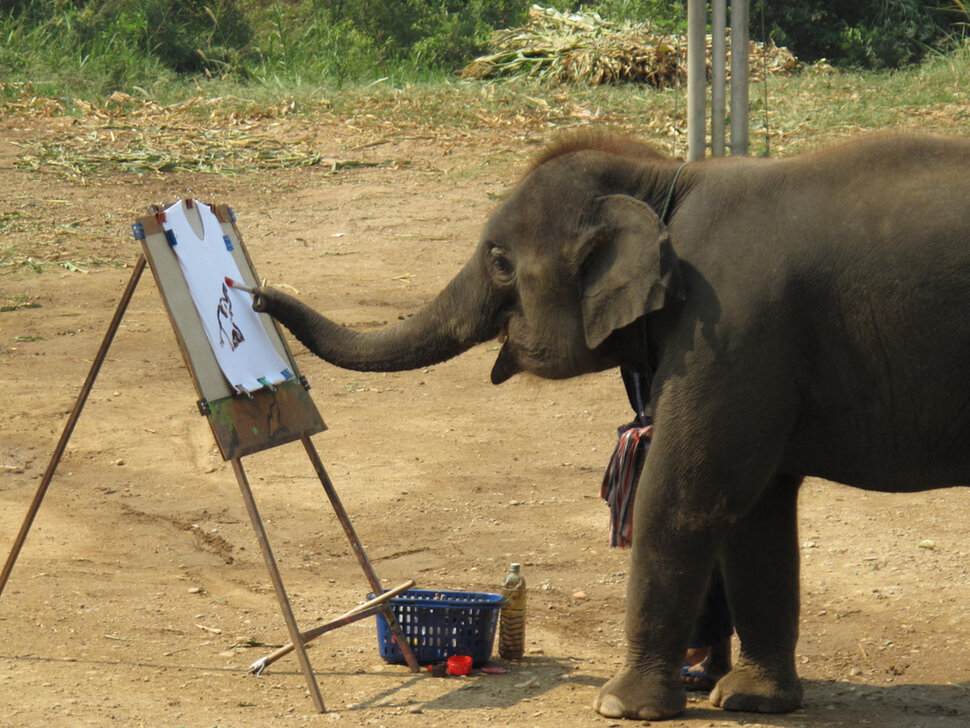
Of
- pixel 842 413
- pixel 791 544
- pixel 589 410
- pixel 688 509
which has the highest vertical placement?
pixel 842 413

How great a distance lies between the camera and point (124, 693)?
4.73m

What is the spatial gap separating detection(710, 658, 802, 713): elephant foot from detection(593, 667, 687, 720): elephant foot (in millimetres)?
251

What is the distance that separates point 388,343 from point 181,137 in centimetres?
1006

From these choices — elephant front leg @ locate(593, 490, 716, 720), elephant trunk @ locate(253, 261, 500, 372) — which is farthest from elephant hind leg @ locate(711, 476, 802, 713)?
elephant trunk @ locate(253, 261, 500, 372)

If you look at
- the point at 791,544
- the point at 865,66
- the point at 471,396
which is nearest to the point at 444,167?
the point at 471,396

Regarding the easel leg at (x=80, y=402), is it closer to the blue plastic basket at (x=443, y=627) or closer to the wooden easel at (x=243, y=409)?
the wooden easel at (x=243, y=409)

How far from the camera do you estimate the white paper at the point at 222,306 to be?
4.87 metres

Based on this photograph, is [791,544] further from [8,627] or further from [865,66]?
[865,66]

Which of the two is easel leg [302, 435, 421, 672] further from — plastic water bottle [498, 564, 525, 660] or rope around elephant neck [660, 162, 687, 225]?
rope around elephant neck [660, 162, 687, 225]

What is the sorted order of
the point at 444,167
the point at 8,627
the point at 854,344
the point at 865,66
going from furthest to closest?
the point at 865,66 → the point at 444,167 → the point at 8,627 → the point at 854,344

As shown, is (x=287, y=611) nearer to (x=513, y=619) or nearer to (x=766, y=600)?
(x=513, y=619)

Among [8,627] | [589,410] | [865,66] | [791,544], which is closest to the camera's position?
[791,544]

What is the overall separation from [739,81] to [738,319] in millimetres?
5209

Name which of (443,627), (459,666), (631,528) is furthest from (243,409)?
(631,528)
